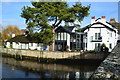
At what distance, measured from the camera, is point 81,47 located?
31.1 metres

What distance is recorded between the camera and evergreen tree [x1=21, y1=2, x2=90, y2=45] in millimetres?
26047

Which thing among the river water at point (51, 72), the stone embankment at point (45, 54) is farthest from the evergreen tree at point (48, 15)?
the river water at point (51, 72)

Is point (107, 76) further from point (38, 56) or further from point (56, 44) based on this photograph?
point (56, 44)

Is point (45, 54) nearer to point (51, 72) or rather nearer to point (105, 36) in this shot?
point (51, 72)

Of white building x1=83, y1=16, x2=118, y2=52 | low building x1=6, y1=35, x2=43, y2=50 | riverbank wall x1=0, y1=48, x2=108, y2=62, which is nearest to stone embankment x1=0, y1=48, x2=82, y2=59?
riverbank wall x1=0, y1=48, x2=108, y2=62

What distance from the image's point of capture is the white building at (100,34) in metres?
28.1

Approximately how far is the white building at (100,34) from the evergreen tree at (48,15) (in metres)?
3.36

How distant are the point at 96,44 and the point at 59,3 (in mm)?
11436

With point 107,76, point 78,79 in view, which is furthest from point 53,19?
point 107,76

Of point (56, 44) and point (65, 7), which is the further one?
point (56, 44)

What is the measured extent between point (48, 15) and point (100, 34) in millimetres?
11456

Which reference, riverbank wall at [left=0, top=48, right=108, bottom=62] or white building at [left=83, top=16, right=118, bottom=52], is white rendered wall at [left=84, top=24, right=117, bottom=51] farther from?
riverbank wall at [left=0, top=48, right=108, bottom=62]

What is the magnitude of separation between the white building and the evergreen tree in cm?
336

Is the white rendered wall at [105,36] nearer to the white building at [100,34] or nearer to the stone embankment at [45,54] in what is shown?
the white building at [100,34]
